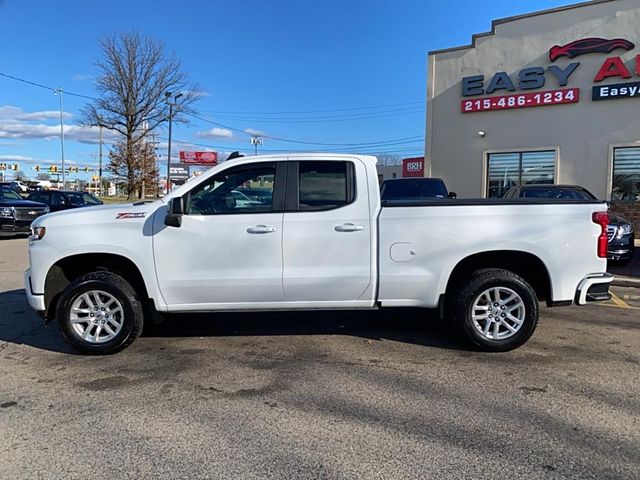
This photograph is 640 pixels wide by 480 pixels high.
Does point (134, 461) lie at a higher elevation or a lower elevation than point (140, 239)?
lower

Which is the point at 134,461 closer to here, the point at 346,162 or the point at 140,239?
the point at 140,239

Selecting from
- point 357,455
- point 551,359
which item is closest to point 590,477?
point 357,455

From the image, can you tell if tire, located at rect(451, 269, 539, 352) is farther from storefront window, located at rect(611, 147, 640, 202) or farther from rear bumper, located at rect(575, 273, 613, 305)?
storefront window, located at rect(611, 147, 640, 202)

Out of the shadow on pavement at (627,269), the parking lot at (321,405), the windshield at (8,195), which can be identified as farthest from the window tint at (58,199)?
the shadow on pavement at (627,269)

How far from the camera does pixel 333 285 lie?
5.16 meters

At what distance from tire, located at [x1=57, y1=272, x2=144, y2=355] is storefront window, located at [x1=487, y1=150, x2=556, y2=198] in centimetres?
1624

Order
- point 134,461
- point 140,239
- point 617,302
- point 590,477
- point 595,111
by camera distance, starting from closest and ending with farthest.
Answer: point 590,477 < point 134,461 < point 140,239 < point 617,302 < point 595,111

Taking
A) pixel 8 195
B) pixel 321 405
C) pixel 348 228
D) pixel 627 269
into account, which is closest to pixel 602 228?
pixel 348 228

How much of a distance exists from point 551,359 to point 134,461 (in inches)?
151

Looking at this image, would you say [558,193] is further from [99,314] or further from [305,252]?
[99,314]

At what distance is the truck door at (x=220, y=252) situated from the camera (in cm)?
507

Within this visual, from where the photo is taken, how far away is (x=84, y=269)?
5.46 meters

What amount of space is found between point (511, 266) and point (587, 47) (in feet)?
48.3

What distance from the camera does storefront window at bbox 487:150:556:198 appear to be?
59.5ft
